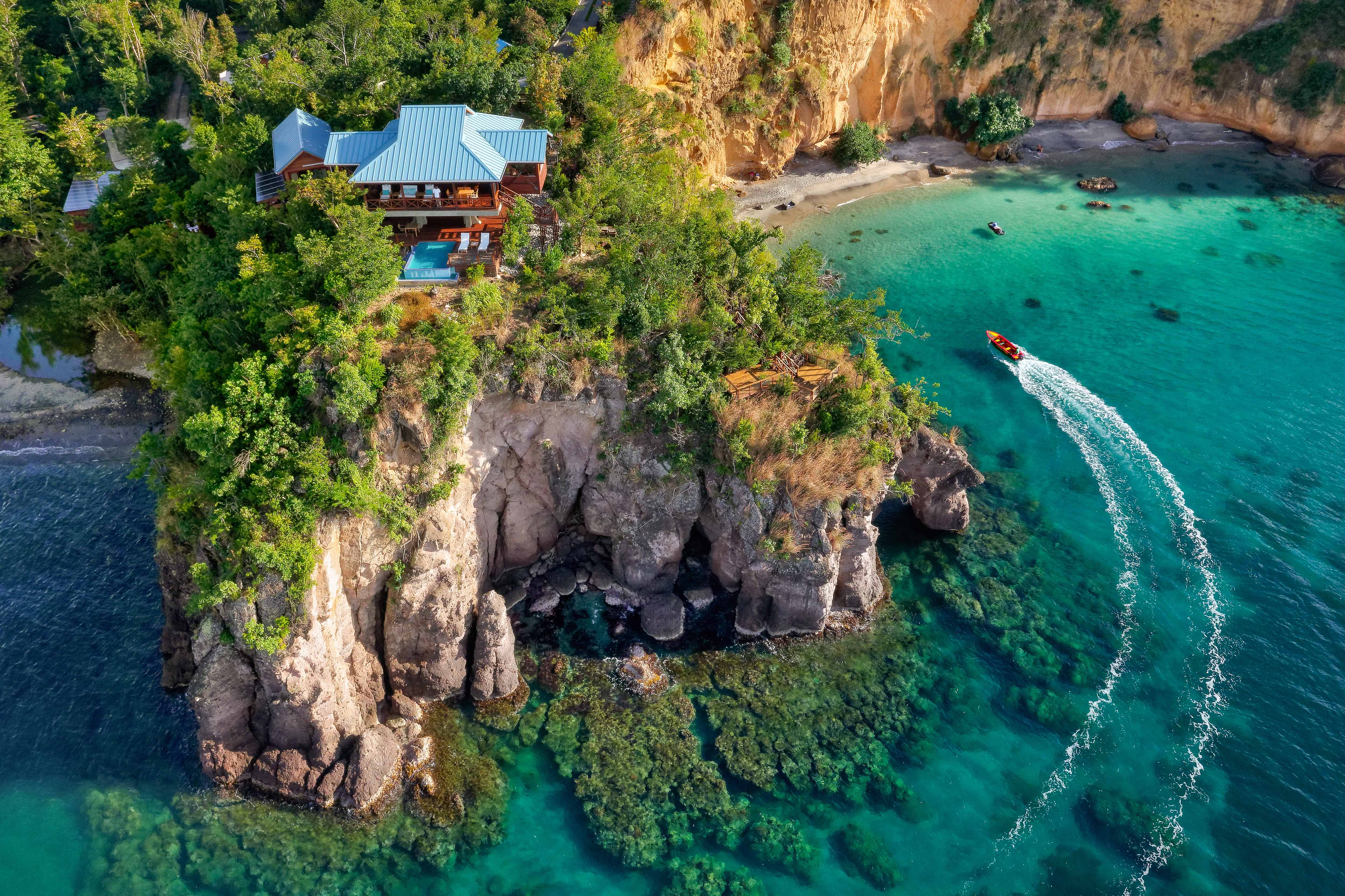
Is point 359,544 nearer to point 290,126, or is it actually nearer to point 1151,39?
point 290,126

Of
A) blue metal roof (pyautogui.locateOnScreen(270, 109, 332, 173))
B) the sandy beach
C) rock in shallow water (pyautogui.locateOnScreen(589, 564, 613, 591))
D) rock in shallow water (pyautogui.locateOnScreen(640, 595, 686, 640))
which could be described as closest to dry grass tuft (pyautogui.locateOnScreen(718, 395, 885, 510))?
rock in shallow water (pyautogui.locateOnScreen(640, 595, 686, 640))

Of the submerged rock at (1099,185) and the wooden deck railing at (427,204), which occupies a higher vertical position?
the submerged rock at (1099,185)

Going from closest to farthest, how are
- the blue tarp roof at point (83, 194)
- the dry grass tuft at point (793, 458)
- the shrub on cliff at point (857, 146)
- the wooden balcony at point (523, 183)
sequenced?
the dry grass tuft at point (793, 458) → the wooden balcony at point (523, 183) → the blue tarp roof at point (83, 194) → the shrub on cliff at point (857, 146)

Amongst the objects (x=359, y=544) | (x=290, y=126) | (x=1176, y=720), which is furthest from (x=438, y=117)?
(x=1176, y=720)

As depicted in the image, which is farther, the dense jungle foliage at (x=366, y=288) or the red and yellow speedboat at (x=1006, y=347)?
the red and yellow speedboat at (x=1006, y=347)

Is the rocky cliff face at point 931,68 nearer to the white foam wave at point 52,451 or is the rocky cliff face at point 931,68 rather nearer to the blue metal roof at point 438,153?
A: the blue metal roof at point 438,153

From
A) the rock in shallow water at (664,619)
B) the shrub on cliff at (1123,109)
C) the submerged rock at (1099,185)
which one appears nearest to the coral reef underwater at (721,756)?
the rock in shallow water at (664,619)

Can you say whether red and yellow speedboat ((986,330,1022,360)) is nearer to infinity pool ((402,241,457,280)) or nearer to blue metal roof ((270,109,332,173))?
infinity pool ((402,241,457,280))
